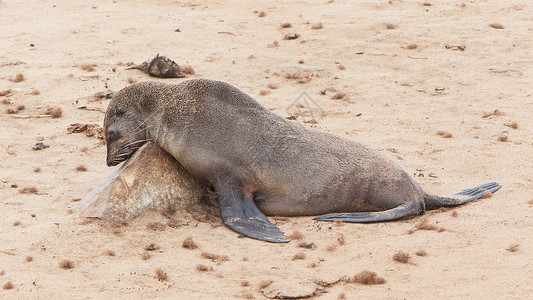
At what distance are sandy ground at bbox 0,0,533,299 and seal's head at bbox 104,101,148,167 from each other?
0.67 metres

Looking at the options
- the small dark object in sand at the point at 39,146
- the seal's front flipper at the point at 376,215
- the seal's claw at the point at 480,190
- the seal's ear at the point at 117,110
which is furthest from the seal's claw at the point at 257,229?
the small dark object in sand at the point at 39,146

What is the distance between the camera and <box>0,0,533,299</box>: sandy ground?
546cm

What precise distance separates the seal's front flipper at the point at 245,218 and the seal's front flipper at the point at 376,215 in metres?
0.57

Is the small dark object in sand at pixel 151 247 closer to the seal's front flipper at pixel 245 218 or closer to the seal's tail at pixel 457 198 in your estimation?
the seal's front flipper at pixel 245 218

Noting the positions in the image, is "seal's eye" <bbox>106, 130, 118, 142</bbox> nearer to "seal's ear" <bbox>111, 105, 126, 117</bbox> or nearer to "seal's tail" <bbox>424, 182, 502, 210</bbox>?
"seal's ear" <bbox>111, 105, 126, 117</bbox>

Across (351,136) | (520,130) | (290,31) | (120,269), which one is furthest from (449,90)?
(120,269)

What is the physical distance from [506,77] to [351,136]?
3.78 metres

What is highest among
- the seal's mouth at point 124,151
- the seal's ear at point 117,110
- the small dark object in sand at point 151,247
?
the seal's ear at point 117,110

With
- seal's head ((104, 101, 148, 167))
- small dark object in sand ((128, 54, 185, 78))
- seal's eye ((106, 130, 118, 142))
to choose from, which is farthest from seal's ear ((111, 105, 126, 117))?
small dark object in sand ((128, 54, 185, 78))

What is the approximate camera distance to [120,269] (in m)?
5.66

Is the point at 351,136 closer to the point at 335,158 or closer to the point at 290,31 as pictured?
the point at 335,158

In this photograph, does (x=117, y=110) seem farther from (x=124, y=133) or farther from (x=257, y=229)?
(x=257, y=229)

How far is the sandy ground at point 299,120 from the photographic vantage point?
5465 mm

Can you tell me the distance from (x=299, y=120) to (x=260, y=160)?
10.6 ft
